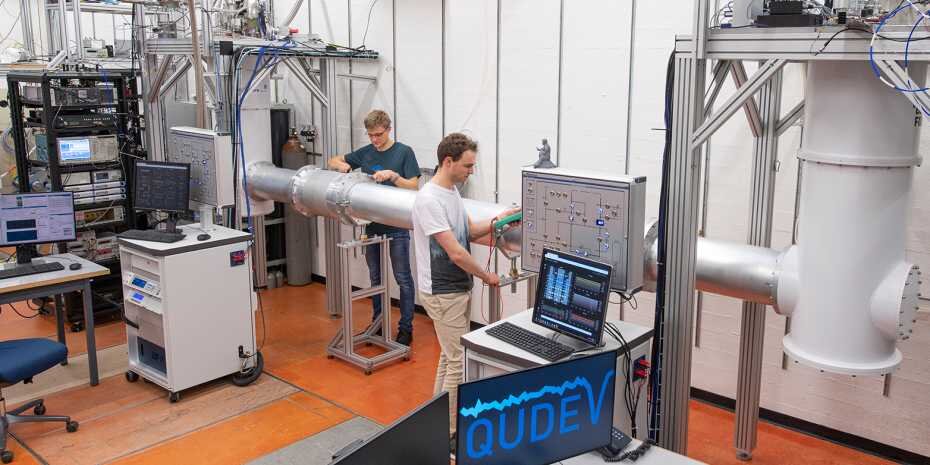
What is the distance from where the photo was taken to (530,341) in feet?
11.0

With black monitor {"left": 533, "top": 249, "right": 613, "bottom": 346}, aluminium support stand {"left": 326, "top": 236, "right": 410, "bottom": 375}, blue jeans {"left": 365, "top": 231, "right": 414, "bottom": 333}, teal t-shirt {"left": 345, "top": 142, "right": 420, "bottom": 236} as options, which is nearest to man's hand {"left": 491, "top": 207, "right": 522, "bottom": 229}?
black monitor {"left": 533, "top": 249, "right": 613, "bottom": 346}

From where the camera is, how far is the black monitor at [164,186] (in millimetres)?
Answer: 5117

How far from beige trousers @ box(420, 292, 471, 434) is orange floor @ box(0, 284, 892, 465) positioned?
836 mm

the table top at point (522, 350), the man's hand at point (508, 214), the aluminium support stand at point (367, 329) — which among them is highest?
the man's hand at point (508, 214)

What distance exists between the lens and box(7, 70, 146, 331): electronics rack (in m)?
6.14

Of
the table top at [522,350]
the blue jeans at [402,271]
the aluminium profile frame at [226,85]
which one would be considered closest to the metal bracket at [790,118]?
the table top at [522,350]

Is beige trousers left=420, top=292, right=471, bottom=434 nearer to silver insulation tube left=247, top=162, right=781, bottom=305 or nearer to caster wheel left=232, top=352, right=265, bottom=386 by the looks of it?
silver insulation tube left=247, top=162, right=781, bottom=305

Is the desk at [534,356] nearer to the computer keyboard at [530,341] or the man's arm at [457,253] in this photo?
the computer keyboard at [530,341]

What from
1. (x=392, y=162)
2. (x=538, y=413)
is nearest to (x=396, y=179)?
(x=392, y=162)

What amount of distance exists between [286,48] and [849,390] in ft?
14.1

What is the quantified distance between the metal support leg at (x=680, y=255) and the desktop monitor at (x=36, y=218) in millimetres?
3994

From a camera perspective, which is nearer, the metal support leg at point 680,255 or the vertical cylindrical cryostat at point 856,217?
the vertical cylindrical cryostat at point 856,217

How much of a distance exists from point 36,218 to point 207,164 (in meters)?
1.17

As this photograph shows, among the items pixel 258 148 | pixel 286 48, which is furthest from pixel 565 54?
pixel 258 148
